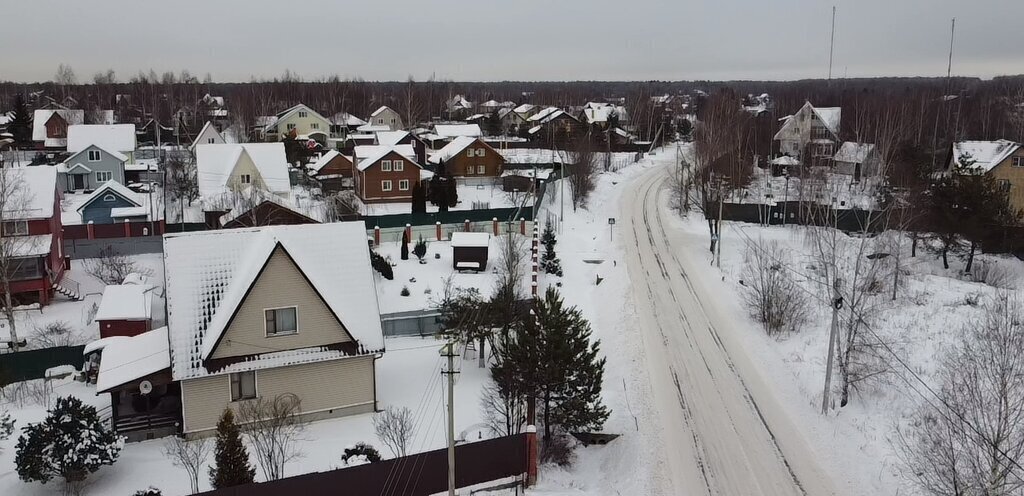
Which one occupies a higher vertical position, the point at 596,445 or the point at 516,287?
the point at 516,287

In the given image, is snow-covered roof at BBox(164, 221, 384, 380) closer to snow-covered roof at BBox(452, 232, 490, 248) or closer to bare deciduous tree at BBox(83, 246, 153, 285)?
snow-covered roof at BBox(452, 232, 490, 248)

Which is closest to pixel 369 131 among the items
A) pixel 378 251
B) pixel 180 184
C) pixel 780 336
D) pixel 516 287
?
pixel 180 184

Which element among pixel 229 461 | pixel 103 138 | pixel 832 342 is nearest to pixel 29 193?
pixel 229 461

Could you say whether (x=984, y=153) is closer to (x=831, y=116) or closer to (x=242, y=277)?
(x=831, y=116)

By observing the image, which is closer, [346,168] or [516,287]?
[516,287]

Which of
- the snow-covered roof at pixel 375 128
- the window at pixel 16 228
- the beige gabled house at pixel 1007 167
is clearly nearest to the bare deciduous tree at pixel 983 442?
the beige gabled house at pixel 1007 167

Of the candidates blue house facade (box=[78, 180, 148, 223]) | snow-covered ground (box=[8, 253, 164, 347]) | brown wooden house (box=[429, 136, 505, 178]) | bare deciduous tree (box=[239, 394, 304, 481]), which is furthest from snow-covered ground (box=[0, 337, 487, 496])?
brown wooden house (box=[429, 136, 505, 178])

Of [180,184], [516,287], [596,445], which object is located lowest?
[596,445]

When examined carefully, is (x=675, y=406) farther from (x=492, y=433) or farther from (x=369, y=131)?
(x=369, y=131)
